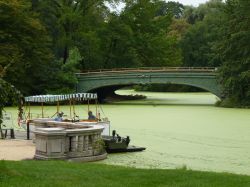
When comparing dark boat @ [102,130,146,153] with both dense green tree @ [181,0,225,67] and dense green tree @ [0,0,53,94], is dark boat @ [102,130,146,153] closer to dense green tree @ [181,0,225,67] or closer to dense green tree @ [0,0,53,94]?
dense green tree @ [0,0,53,94]

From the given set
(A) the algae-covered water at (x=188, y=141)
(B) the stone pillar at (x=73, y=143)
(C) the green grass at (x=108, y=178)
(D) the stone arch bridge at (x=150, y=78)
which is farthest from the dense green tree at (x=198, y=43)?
(C) the green grass at (x=108, y=178)

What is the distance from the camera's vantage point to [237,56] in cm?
4691

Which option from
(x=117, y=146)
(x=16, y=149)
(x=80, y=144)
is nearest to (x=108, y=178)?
(x=80, y=144)

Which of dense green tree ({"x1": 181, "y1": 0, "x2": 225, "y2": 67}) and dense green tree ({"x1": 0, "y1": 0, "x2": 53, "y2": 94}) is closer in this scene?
dense green tree ({"x1": 0, "y1": 0, "x2": 53, "y2": 94})

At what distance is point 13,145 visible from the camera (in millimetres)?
19734

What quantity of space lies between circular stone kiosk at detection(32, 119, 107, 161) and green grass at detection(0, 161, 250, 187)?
423cm

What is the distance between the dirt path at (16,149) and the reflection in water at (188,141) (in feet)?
8.85

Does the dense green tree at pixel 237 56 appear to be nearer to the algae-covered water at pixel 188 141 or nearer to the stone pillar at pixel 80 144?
the algae-covered water at pixel 188 141

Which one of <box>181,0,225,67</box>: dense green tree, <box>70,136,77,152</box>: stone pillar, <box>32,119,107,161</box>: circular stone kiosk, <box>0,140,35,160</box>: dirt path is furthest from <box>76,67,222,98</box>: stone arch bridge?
<box>70,136,77,152</box>: stone pillar

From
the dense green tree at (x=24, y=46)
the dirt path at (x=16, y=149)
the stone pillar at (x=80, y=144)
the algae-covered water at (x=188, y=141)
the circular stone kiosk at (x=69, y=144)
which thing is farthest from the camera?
the dense green tree at (x=24, y=46)

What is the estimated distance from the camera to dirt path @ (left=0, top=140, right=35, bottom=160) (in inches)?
651

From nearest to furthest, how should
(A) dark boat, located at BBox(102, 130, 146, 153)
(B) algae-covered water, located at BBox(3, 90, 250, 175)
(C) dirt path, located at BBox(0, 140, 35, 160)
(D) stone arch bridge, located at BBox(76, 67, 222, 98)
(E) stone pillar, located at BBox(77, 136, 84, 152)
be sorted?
(C) dirt path, located at BBox(0, 140, 35, 160) → (E) stone pillar, located at BBox(77, 136, 84, 152) → (B) algae-covered water, located at BBox(3, 90, 250, 175) → (A) dark boat, located at BBox(102, 130, 146, 153) → (D) stone arch bridge, located at BBox(76, 67, 222, 98)

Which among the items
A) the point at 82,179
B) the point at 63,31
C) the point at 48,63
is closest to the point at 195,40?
the point at 63,31

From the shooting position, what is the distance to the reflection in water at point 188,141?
17.0m
